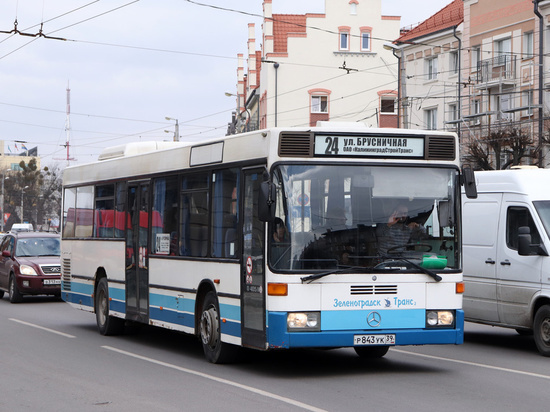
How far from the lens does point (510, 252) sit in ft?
49.1

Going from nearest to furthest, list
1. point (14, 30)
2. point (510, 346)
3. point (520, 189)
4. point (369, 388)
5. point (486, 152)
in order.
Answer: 1. point (369, 388)
2. point (520, 189)
3. point (510, 346)
4. point (14, 30)
5. point (486, 152)

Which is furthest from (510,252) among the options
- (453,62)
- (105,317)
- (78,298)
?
(453,62)

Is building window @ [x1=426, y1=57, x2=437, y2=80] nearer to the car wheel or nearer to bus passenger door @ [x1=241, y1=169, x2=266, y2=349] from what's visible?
the car wheel

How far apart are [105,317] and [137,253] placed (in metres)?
2.13

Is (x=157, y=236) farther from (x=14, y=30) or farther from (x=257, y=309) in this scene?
(x=14, y=30)

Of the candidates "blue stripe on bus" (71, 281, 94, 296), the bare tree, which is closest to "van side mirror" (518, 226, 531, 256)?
"blue stripe on bus" (71, 281, 94, 296)

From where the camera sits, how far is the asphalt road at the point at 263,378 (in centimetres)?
960

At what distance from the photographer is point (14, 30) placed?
77.7ft

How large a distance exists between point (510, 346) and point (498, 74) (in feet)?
111

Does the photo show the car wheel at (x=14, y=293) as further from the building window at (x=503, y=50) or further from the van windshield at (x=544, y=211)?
the building window at (x=503, y=50)

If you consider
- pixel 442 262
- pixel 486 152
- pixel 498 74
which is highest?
pixel 498 74

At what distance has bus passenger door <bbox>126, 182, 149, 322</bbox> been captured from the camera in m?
15.6

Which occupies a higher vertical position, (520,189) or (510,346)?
(520,189)

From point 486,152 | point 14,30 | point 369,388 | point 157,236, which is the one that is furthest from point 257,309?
point 486,152
